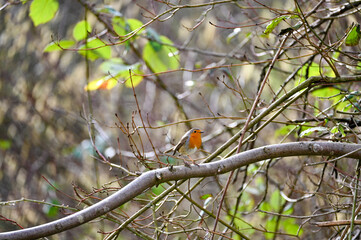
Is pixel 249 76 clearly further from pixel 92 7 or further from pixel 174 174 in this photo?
pixel 174 174

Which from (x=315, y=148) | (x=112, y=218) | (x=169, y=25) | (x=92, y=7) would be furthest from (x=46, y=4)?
(x=169, y=25)

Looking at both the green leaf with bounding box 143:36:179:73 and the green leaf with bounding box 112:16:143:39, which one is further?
the green leaf with bounding box 143:36:179:73

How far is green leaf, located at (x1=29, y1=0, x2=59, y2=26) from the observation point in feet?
7.37

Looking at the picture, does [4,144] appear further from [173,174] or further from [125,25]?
[173,174]

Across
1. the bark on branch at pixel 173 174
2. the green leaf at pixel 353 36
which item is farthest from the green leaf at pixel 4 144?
the green leaf at pixel 353 36

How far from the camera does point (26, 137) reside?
589 cm

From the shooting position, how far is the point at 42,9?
90.1 inches

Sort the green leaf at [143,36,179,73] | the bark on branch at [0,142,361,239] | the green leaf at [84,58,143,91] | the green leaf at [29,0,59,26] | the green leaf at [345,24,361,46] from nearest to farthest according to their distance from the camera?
the bark on branch at [0,142,361,239], the green leaf at [345,24,361,46], the green leaf at [29,0,59,26], the green leaf at [84,58,143,91], the green leaf at [143,36,179,73]

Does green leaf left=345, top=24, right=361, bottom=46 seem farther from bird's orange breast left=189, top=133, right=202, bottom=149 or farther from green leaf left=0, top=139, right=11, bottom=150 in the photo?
green leaf left=0, top=139, right=11, bottom=150

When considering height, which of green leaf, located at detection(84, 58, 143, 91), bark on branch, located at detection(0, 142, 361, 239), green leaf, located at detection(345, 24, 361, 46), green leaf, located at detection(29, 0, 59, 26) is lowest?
bark on branch, located at detection(0, 142, 361, 239)

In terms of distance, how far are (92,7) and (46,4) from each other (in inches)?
24.3

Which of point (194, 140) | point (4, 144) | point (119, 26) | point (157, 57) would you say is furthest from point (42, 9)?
point (4, 144)

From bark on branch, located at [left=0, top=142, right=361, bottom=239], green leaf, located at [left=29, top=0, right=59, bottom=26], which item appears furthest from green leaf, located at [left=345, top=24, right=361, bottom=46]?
green leaf, located at [left=29, top=0, right=59, bottom=26]

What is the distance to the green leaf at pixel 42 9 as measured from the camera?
225 cm
